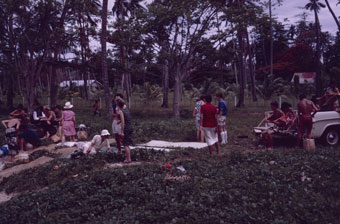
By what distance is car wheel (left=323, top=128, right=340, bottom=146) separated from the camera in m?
10.4

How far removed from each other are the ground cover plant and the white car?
247 cm

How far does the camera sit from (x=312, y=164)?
755 cm

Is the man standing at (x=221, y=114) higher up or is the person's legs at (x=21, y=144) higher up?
the man standing at (x=221, y=114)

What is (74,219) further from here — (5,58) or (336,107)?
(5,58)

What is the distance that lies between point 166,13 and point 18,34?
30.5 ft

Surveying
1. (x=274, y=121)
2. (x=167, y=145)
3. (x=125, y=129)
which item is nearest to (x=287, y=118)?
(x=274, y=121)

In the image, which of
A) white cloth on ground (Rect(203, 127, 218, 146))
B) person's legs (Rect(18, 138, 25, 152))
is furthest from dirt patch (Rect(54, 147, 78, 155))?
white cloth on ground (Rect(203, 127, 218, 146))

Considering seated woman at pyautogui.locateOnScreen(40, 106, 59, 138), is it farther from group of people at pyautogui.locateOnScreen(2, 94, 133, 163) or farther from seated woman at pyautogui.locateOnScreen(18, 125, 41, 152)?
seated woman at pyautogui.locateOnScreen(18, 125, 41, 152)

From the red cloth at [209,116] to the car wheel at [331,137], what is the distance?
12.4 feet

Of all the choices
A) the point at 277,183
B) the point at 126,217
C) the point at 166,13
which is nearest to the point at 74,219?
the point at 126,217

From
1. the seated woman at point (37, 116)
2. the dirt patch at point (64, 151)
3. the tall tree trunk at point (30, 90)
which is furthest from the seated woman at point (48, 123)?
the tall tree trunk at point (30, 90)

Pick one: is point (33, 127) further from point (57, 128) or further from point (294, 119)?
point (294, 119)

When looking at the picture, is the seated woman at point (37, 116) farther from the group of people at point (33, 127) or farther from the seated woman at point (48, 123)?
the seated woman at point (48, 123)

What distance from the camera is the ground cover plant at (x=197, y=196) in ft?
17.1
